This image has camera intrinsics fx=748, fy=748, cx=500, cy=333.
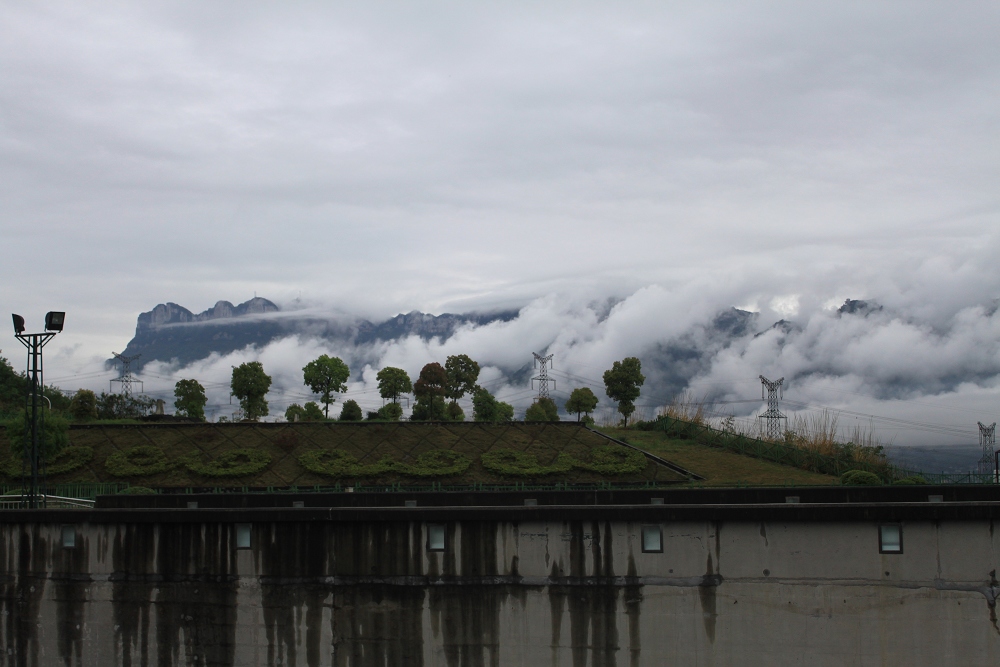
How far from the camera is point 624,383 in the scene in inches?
3063

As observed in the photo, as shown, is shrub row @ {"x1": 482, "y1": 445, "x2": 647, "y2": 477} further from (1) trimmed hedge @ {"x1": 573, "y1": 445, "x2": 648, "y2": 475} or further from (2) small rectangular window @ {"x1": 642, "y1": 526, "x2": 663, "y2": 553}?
(2) small rectangular window @ {"x1": 642, "y1": 526, "x2": 663, "y2": 553}

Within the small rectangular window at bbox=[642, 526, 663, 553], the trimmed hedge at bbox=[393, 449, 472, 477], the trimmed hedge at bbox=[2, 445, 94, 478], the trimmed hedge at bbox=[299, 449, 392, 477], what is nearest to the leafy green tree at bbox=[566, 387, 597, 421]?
the trimmed hedge at bbox=[393, 449, 472, 477]

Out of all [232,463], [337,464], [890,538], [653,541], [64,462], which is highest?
[890,538]

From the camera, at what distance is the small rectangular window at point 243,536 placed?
1953 centimetres

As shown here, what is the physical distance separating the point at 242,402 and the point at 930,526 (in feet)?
214

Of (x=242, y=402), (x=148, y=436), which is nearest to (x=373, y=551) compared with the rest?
(x=148, y=436)

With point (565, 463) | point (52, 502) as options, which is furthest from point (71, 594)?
point (565, 463)

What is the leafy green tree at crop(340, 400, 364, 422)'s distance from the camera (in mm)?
66188

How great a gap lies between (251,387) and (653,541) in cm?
5875

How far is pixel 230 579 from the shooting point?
63.9ft

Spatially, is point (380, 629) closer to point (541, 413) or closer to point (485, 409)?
point (485, 409)

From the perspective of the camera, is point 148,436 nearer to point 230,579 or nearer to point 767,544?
point 230,579

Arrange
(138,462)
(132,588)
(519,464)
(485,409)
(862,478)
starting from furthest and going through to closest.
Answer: (485,409) → (519,464) → (138,462) → (862,478) → (132,588)

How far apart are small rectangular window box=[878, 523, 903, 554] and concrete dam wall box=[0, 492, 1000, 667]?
48mm
